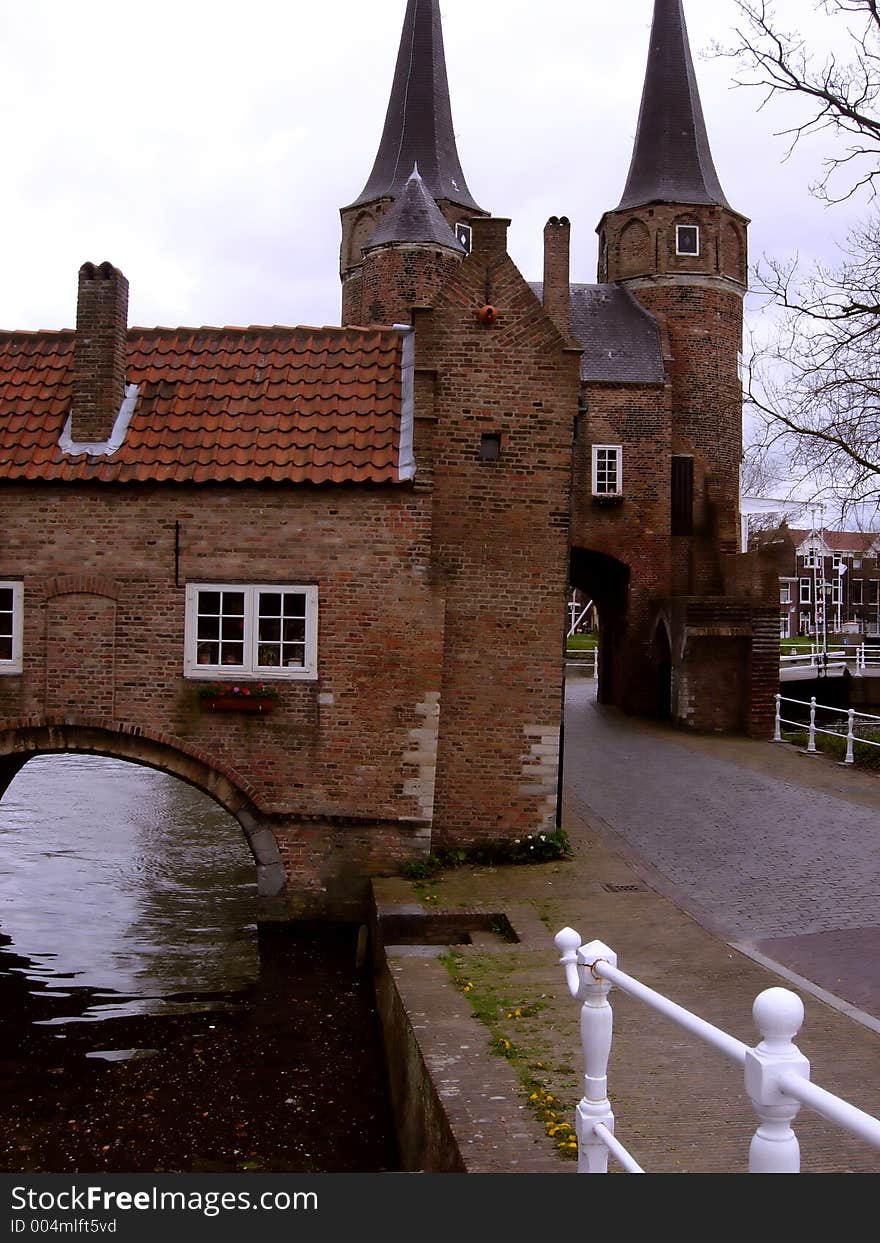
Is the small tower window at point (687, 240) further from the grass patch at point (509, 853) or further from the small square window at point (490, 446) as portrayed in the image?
the grass patch at point (509, 853)

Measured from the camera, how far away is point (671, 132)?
3388 cm

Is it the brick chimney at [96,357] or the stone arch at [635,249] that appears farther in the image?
the stone arch at [635,249]

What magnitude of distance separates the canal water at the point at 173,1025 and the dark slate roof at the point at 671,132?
82.7 feet

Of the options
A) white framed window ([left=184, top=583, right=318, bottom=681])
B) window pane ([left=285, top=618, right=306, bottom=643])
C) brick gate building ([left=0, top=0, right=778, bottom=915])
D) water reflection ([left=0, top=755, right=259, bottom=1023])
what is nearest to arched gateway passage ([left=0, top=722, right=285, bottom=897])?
brick gate building ([left=0, top=0, right=778, bottom=915])

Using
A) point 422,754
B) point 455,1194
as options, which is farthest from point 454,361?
point 455,1194

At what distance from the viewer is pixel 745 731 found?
2588 centimetres

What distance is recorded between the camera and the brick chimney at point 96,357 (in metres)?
13.0

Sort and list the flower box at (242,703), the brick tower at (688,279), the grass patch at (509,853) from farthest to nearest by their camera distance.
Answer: the brick tower at (688,279), the grass patch at (509,853), the flower box at (242,703)

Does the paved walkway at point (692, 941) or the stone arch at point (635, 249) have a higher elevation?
the stone arch at point (635, 249)

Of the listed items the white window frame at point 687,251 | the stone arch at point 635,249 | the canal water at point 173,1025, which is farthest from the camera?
the stone arch at point 635,249

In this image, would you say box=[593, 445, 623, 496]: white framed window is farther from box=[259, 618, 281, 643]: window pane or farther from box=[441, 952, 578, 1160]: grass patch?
box=[441, 952, 578, 1160]: grass patch

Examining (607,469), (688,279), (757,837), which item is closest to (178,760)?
(757,837)

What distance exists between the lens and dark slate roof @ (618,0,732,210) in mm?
33375

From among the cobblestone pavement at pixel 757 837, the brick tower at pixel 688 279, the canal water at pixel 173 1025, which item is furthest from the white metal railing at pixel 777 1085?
the brick tower at pixel 688 279
